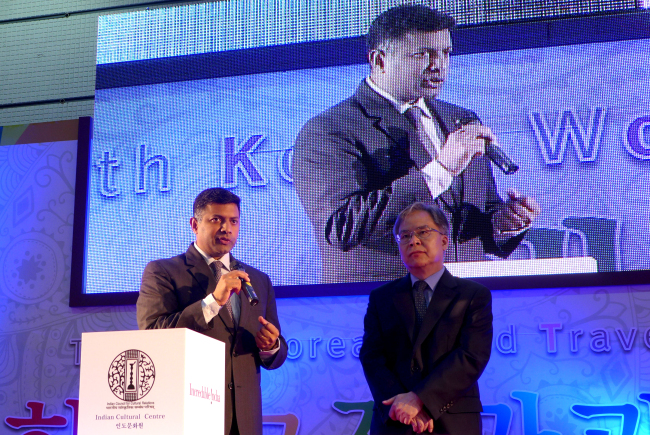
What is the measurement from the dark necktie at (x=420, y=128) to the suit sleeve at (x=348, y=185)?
0.12m

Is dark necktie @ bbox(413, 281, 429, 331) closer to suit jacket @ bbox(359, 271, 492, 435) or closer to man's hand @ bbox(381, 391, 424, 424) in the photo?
suit jacket @ bbox(359, 271, 492, 435)

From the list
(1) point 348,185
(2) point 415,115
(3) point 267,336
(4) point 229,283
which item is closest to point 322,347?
(1) point 348,185

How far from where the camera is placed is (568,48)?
3854mm

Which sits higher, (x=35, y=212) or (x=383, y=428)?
(x=35, y=212)

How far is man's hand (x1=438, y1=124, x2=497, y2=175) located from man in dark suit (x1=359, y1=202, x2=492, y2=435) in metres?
0.77

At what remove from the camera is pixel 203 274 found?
2988mm

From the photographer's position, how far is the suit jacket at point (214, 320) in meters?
2.82

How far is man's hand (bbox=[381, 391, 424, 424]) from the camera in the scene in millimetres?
2762

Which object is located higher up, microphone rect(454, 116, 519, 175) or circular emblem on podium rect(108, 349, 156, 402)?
microphone rect(454, 116, 519, 175)

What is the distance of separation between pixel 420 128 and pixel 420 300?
46.7 inches

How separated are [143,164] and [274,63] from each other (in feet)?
3.03

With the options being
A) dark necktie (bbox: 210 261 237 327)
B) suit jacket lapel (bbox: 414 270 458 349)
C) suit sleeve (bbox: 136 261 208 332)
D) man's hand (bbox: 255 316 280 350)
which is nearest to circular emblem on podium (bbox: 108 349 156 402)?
suit sleeve (bbox: 136 261 208 332)

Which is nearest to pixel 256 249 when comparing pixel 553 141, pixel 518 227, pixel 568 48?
pixel 518 227

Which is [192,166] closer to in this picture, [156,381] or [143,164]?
[143,164]
